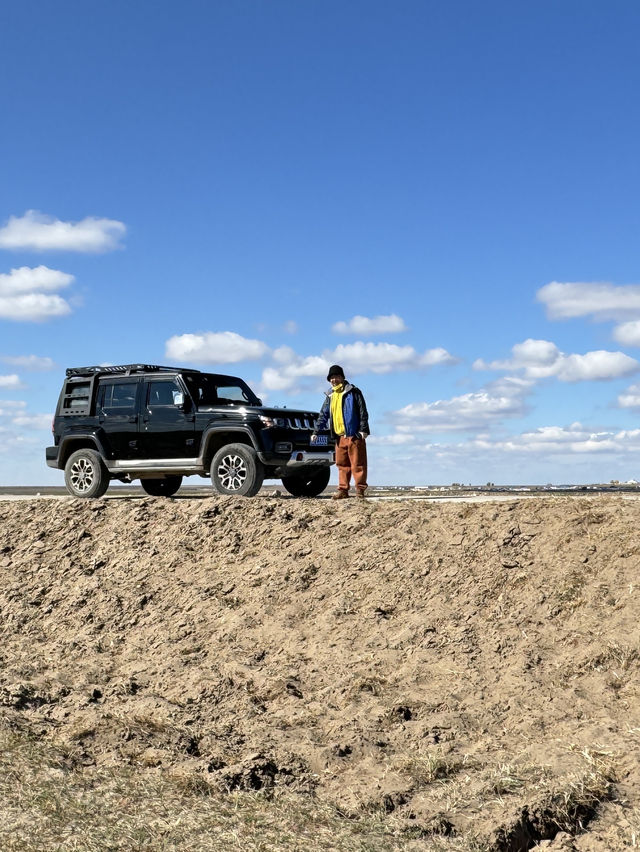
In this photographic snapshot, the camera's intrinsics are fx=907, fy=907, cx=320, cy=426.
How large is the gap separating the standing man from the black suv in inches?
44.6

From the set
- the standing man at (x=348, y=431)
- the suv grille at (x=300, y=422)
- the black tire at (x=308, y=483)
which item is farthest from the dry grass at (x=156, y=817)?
the black tire at (x=308, y=483)

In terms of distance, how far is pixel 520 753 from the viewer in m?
6.70

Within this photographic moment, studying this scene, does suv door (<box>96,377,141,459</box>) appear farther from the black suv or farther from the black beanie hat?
the black beanie hat

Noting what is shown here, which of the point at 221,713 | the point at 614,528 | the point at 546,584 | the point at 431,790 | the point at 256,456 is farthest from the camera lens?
the point at 256,456

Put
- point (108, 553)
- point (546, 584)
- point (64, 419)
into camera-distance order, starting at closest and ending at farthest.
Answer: point (546, 584) → point (108, 553) → point (64, 419)

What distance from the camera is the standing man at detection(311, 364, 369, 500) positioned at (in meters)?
13.0

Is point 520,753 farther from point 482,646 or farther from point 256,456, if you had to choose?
point 256,456

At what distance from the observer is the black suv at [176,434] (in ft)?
46.2

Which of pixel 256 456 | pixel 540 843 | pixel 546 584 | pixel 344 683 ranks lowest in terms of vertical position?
pixel 540 843

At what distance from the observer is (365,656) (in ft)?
27.0

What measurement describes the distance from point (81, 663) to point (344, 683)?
308cm

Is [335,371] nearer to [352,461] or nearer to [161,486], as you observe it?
[352,461]

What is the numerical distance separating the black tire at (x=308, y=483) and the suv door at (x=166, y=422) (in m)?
1.76

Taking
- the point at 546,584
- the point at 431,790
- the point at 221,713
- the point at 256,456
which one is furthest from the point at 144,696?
the point at 256,456
